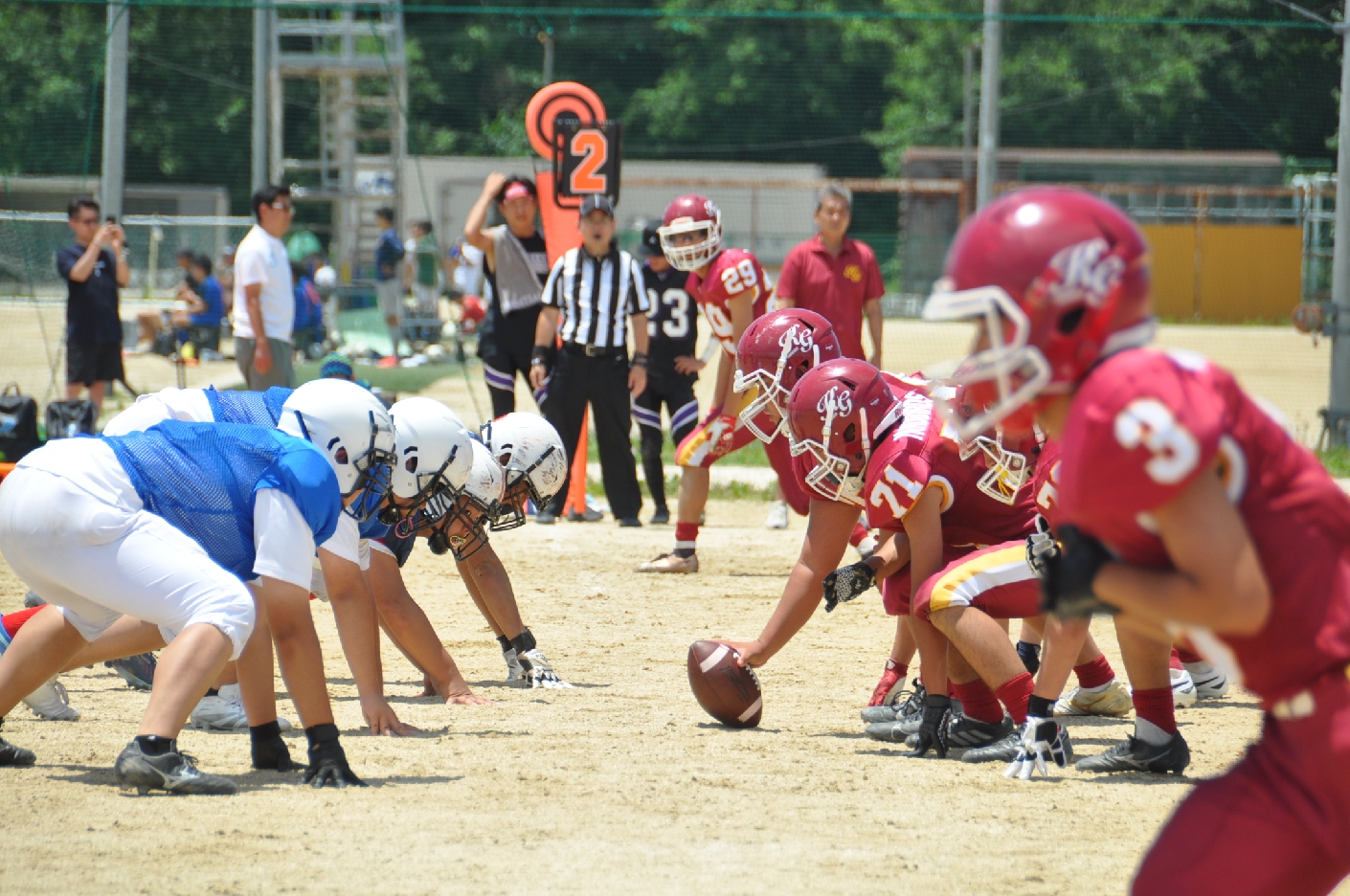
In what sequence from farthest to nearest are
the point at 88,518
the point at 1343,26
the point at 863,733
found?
the point at 1343,26 < the point at 863,733 < the point at 88,518

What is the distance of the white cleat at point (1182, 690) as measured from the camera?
627 centimetres

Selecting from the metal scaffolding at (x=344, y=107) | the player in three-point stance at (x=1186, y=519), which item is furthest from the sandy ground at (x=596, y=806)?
the metal scaffolding at (x=344, y=107)

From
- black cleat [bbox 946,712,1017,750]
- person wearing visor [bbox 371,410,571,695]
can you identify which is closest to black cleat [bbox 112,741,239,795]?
person wearing visor [bbox 371,410,571,695]

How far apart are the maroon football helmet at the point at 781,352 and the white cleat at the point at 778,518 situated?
4.73 m

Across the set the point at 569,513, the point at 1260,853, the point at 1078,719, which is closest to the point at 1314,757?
the point at 1260,853

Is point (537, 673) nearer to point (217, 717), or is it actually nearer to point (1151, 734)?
point (217, 717)

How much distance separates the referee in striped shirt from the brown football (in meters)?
4.99

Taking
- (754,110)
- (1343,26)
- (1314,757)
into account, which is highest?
(754,110)

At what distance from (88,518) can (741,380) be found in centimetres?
291

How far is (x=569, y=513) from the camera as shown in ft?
37.6

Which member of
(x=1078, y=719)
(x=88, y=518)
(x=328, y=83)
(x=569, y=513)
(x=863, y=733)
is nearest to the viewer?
(x=88, y=518)

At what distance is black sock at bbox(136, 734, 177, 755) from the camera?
4.43 meters

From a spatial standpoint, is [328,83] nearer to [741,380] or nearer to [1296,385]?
[1296,385]

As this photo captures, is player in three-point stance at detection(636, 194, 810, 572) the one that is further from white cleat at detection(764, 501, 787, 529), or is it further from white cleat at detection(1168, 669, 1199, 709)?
white cleat at detection(1168, 669, 1199, 709)
